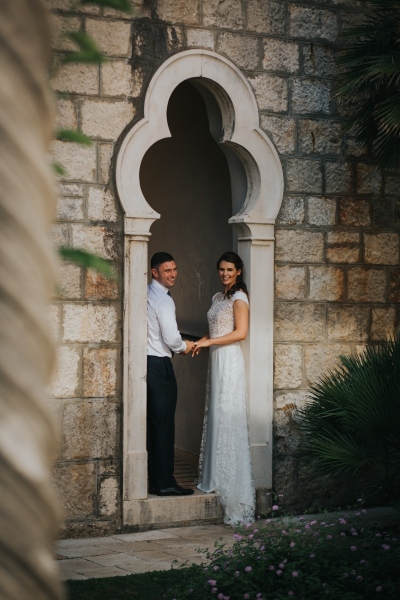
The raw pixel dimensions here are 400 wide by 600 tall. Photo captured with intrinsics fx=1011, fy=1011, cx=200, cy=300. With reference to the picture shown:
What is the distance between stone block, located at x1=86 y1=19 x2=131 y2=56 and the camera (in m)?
7.15

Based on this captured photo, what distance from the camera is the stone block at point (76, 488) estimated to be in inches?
278

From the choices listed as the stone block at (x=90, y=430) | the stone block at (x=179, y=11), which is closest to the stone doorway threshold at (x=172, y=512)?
the stone block at (x=90, y=430)

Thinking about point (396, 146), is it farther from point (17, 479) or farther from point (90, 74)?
point (17, 479)

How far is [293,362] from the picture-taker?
7.94 m

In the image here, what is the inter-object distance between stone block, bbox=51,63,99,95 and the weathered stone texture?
2555mm

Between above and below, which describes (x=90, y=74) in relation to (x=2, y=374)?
above

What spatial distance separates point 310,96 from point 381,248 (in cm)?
137

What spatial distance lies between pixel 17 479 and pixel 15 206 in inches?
10.5

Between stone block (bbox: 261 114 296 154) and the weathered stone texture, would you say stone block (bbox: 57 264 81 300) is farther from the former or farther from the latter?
the weathered stone texture

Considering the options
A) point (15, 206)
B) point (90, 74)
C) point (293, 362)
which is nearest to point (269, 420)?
point (293, 362)

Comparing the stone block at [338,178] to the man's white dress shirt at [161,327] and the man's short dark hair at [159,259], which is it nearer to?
the man's short dark hair at [159,259]

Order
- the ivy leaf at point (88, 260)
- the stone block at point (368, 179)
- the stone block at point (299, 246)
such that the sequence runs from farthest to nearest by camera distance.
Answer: the stone block at point (368, 179) → the stone block at point (299, 246) → the ivy leaf at point (88, 260)

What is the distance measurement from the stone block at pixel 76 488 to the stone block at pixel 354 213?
9.25ft

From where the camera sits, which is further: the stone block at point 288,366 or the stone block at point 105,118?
the stone block at point 288,366
